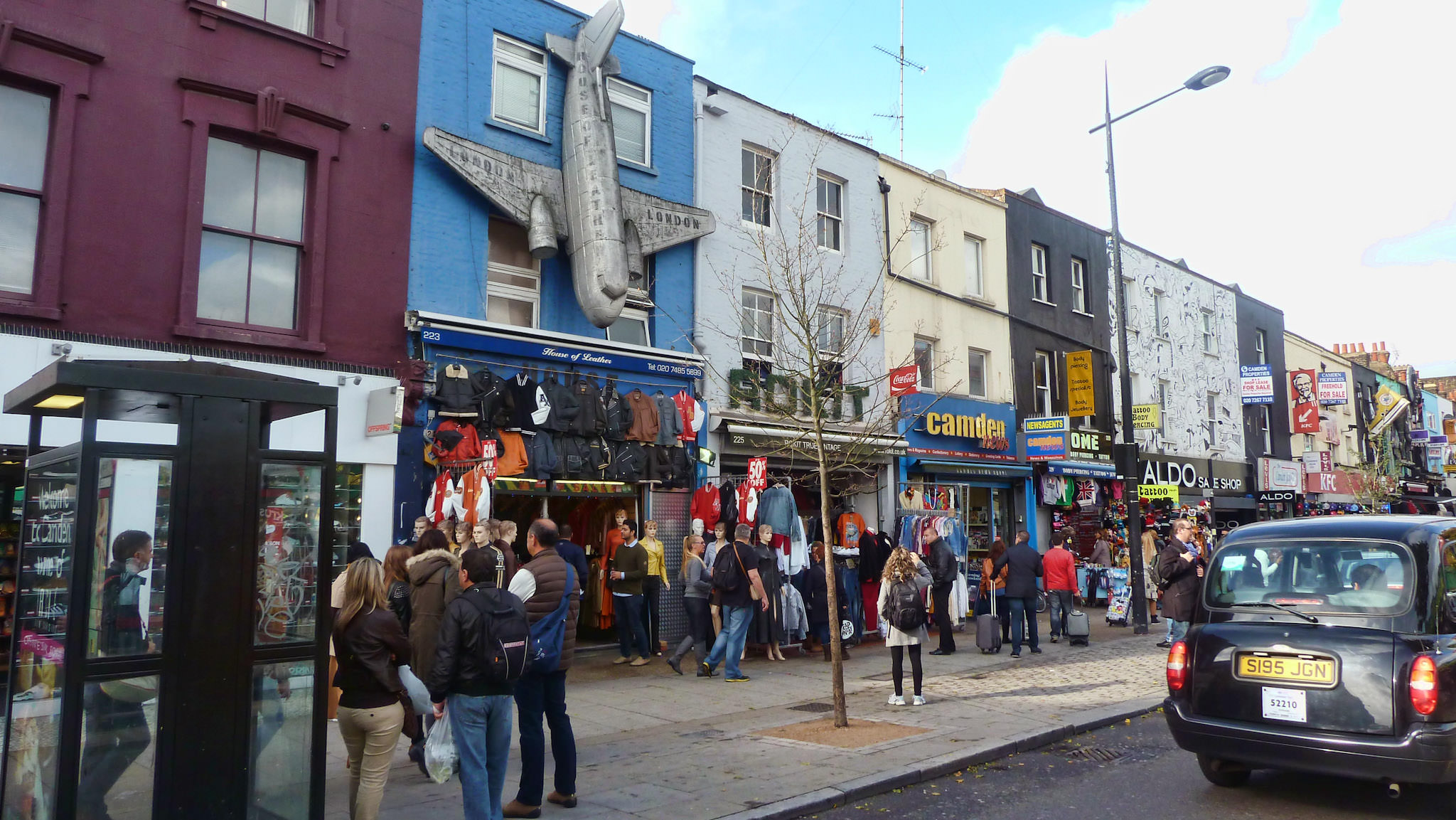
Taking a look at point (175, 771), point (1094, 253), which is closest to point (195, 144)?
point (175, 771)

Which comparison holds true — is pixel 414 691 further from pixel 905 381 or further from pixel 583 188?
pixel 905 381

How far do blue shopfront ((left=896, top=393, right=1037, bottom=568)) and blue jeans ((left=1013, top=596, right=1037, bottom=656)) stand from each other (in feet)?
8.59

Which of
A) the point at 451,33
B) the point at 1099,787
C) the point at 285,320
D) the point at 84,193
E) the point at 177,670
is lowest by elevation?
the point at 1099,787

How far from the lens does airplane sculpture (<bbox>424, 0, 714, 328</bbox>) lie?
517 inches

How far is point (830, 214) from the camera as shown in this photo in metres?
18.5

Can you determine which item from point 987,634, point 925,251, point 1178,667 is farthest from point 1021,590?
point 925,251

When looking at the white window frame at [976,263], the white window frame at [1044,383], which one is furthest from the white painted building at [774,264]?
the white window frame at [1044,383]

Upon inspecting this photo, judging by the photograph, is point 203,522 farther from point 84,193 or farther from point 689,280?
point 689,280

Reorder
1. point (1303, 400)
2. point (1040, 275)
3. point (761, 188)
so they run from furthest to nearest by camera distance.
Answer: point (1303, 400) < point (1040, 275) < point (761, 188)

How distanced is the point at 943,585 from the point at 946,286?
28.0 ft

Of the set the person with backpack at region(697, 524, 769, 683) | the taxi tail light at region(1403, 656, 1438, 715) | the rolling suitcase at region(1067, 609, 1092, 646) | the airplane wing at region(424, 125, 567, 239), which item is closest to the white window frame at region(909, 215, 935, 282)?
the rolling suitcase at region(1067, 609, 1092, 646)

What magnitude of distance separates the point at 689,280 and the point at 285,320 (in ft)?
20.8

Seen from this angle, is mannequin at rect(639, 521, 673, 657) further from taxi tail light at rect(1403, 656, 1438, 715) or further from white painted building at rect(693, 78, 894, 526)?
taxi tail light at rect(1403, 656, 1438, 715)

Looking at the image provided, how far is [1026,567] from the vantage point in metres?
14.2
